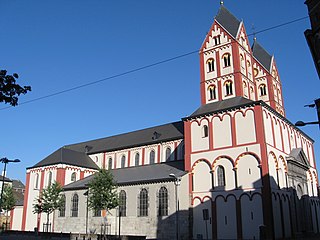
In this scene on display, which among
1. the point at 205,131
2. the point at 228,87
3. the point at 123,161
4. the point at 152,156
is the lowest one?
the point at 123,161

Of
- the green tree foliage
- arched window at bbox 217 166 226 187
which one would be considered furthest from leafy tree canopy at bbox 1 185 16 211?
arched window at bbox 217 166 226 187

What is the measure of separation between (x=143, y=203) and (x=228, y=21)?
27.3 m

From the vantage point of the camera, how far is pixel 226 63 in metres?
44.6

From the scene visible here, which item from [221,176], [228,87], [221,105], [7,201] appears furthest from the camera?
[7,201]

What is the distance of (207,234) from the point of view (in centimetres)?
3459

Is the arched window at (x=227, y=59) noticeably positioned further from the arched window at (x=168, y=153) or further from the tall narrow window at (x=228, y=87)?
the arched window at (x=168, y=153)

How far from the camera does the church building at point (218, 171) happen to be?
3566 cm

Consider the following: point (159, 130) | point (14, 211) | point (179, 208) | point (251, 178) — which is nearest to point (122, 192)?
point (179, 208)

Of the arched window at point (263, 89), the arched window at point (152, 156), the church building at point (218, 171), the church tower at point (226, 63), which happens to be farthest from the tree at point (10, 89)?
the arched window at point (263, 89)

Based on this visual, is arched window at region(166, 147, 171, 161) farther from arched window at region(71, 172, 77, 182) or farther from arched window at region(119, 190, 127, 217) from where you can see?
arched window at region(71, 172, 77, 182)

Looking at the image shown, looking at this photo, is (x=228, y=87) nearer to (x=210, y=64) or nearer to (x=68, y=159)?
(x=210, y=64)

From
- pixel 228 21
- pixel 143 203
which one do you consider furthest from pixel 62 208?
pixel 228 21

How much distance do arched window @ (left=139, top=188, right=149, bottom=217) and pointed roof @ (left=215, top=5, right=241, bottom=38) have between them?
77.0 feet

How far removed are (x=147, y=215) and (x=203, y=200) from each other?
735 cm
